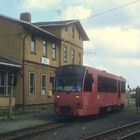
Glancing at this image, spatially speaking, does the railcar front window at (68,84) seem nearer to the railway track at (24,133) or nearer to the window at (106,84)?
the railway track at (24,133)

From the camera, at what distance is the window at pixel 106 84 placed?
1166 inches

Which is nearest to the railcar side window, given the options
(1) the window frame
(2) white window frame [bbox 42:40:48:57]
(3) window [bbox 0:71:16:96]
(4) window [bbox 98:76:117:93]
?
(4) window [bbox 98:76:117:93]

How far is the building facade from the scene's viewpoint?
35497 mm

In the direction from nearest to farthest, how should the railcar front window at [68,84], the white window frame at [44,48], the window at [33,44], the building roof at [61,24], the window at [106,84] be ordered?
the railcar front window at [68,84]
the window at [106,84]
the window at [33,44]
the white window frame at [44,48]
the building roof at [61,24]

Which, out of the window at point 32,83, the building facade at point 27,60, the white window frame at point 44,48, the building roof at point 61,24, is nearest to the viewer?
the building facade at point 27,60

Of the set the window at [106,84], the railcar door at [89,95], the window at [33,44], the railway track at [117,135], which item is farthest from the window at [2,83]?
the railway track at [117,135]

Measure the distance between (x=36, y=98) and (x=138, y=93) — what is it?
8.13 m

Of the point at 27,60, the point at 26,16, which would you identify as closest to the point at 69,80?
the point at 27,60

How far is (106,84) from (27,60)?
26.6 feet

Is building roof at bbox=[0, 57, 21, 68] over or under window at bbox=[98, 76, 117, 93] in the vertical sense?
over

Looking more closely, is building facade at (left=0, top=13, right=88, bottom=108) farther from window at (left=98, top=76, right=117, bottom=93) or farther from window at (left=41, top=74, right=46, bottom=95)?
window at (left=98, top=76, right=117, bottom=93)

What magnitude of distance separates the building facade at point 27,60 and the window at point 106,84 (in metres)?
4.87

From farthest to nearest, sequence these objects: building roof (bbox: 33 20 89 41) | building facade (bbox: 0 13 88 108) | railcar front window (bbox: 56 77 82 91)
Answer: building roof (bbox: 33 20 89 41), building facade (bbox: 0 13 88 108), railcar front window (bbox: 56 77 82 91)

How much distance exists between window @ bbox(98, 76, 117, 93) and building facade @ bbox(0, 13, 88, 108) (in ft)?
16.0
